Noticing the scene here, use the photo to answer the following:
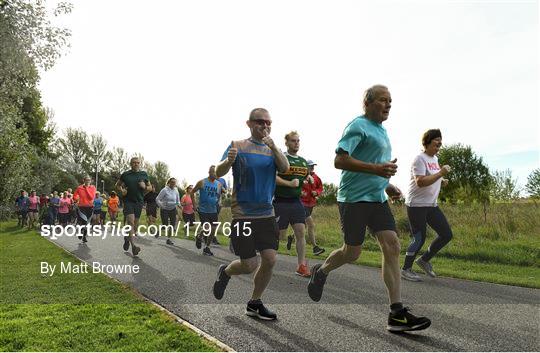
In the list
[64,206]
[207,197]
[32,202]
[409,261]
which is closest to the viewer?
[409,261]

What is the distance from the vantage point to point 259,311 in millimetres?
4707

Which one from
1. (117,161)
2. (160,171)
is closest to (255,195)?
(160,171)

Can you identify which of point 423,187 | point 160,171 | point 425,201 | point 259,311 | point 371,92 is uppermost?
point 160,171

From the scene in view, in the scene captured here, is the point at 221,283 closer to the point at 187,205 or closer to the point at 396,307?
the point at 396,307

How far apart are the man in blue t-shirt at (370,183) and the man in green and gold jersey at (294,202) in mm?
2583

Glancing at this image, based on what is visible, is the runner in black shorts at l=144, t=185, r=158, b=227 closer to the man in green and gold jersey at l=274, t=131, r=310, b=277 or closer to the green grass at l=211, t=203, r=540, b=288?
the green grass at l=211, t=203, r=540, b=288

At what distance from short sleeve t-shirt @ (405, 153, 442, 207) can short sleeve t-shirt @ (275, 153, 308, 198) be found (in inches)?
61.0

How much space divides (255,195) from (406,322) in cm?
171

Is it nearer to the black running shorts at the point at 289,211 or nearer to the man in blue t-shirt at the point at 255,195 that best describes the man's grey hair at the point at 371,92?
the man in blue t-shirt at the point at 255,195

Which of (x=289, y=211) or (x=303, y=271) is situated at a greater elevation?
(x=289, y=211)

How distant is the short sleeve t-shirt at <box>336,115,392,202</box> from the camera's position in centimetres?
440

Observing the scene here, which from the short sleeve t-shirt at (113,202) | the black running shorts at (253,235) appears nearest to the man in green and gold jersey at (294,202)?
the black running shorts at (253,235)

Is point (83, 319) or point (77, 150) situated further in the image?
point (77, 150)

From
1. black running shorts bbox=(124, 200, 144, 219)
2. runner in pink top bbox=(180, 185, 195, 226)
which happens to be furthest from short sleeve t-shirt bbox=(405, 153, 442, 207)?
runner in pink top bbox=(180, 185, 195, 226)
